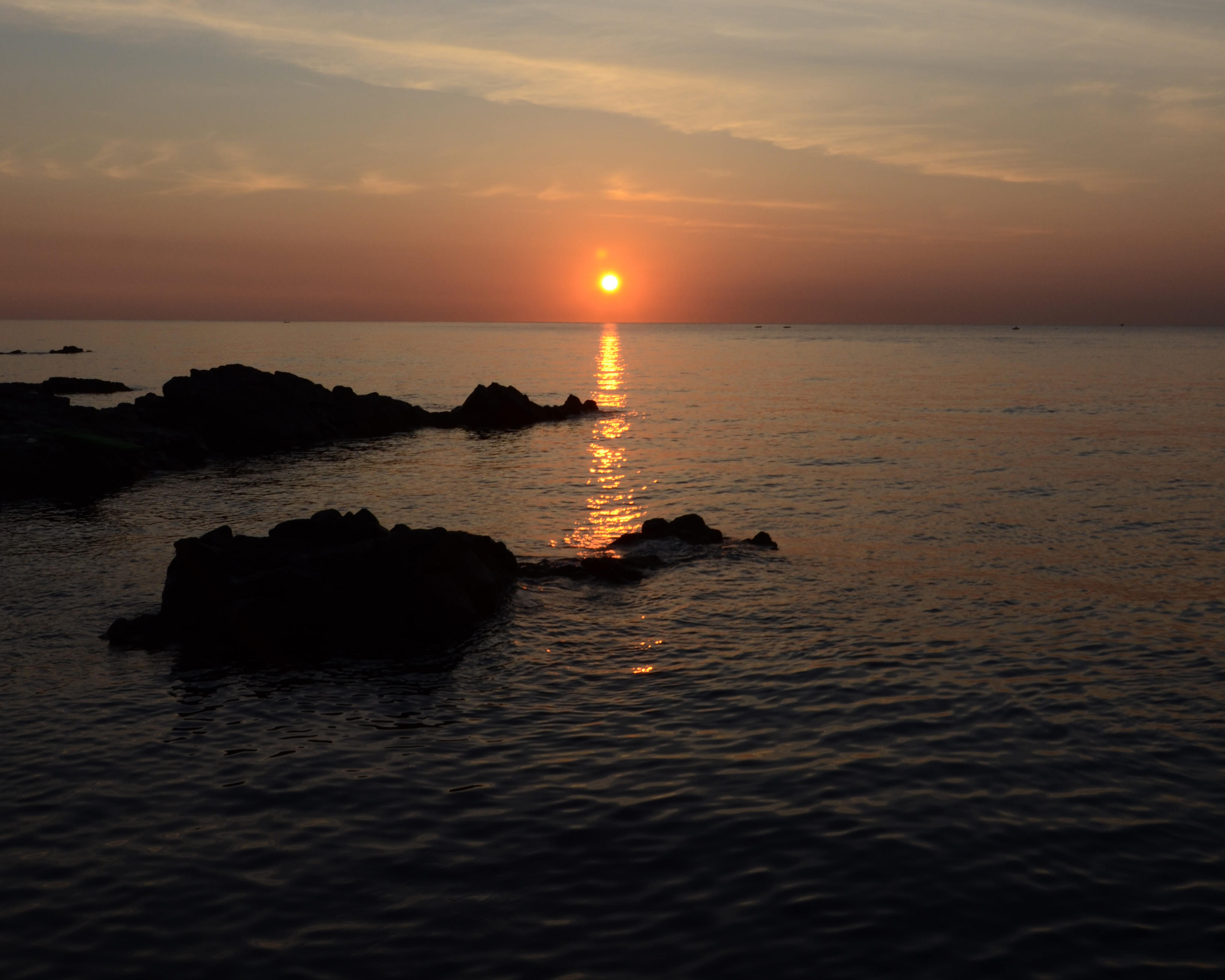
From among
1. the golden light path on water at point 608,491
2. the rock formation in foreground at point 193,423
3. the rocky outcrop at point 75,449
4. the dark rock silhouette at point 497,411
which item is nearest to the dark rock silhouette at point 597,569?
the golden light path on water at point 608,491

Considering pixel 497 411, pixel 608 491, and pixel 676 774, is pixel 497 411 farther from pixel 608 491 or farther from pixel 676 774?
pixel 676 774

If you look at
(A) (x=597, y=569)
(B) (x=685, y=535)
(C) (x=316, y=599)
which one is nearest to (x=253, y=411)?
(B) (x=685, y=535)

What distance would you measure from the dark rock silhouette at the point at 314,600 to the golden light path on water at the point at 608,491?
10.0 m

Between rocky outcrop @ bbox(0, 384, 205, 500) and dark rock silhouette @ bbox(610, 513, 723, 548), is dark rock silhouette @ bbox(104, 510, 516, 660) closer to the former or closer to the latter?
dark rock silhouette @ bbox(610, 513, 723, 548)

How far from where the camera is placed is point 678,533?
31.3m

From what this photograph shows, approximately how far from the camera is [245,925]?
10.4 meters

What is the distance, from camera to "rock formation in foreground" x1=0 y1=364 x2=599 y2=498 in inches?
1706

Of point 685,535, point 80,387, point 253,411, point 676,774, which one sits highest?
point 80,387

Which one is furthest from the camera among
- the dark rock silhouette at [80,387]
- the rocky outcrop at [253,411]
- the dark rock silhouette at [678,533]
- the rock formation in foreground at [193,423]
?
the dark rock silhouette at [80,387]

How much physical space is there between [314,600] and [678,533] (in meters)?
13.7

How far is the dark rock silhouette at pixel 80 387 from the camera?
91.0 m

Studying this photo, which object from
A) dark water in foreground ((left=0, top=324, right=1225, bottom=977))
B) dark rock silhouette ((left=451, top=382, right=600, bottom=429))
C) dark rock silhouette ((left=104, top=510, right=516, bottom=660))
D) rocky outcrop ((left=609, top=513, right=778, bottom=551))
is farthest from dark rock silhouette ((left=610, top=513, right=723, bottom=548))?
dark rock silhouette ((left=451, top=382, right=600, bottom=429))

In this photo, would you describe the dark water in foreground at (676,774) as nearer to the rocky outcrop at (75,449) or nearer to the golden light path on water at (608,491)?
the golden light path on water at (608,491)

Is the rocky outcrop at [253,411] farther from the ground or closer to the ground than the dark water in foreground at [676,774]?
farther from the ground
